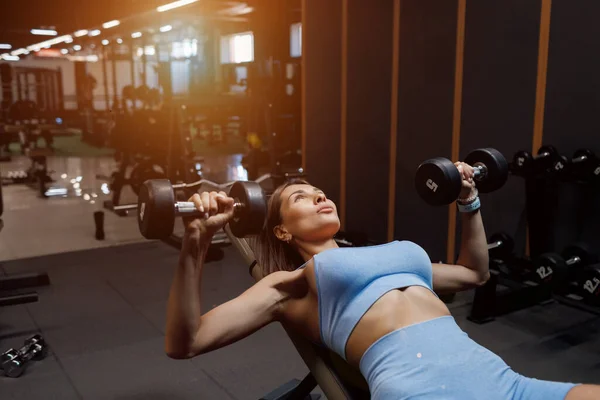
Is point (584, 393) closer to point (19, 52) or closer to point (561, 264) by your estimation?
point (561, 264)

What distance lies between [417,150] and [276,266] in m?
2.09

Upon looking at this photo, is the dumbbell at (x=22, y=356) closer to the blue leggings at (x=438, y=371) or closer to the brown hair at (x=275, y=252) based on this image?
the brown hair at (x=275, y=252)

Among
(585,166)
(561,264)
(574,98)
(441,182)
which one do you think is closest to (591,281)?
(561,264)

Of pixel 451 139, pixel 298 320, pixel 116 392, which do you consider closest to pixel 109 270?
pixel 116 392

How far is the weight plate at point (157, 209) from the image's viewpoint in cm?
105

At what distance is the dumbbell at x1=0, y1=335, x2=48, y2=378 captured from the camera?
83.4 inches

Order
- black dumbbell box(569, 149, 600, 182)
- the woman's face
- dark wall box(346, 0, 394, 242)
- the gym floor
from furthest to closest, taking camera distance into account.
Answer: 1. dark wall box(346, 0, 394, 242)
2. black dumbbell box(569, 149, 600, 182)
3. the gym floor
4. the woman's face

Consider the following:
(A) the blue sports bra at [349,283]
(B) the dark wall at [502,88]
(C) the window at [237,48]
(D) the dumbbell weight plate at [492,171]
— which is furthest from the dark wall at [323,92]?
(C) the window at [237,48]

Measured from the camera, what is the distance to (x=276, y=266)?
5.09 feet

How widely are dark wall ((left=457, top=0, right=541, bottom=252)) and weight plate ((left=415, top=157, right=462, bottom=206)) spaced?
5.50ft

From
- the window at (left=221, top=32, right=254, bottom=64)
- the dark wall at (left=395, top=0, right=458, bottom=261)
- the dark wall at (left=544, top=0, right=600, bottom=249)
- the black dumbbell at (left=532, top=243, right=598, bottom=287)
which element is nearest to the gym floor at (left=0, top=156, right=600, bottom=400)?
the black dumbbell at (left=532, top=243, right=598, bottom=287)

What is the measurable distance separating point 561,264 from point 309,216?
5.27ft

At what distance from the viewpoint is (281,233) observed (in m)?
1.49

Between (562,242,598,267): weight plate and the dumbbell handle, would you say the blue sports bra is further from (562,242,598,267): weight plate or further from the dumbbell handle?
(562,242,598,267): weight plate
